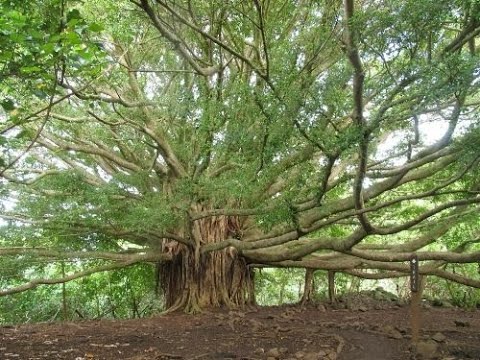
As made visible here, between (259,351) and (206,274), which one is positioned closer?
(259,351)

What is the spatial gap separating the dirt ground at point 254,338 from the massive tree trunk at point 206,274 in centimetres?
77

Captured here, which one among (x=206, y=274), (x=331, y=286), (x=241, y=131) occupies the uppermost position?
(x=241, y=131)

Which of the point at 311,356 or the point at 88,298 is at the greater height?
the point at 311,356

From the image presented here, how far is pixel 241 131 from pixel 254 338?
2.03 m

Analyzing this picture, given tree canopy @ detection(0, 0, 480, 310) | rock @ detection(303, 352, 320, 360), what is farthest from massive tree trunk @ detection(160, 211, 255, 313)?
rock @ detection(303, 352, 320, 360)

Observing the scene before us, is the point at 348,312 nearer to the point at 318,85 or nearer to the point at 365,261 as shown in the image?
the point at 365,261

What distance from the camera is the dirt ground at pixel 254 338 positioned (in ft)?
13.0

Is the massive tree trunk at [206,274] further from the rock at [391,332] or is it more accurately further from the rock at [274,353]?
the rock at [274,353]

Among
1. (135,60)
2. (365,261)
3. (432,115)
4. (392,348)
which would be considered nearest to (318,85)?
(432,115)

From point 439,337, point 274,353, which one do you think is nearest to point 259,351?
point 274,353

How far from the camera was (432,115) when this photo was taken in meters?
3.79

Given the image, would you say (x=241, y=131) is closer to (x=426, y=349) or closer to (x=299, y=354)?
(x=299, y=354)

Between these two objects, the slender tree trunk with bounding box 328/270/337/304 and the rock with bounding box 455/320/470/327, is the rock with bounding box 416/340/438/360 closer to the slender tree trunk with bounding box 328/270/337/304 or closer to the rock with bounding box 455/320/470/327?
the rock with bounding box 455/320/470/327

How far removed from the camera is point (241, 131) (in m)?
4.30
